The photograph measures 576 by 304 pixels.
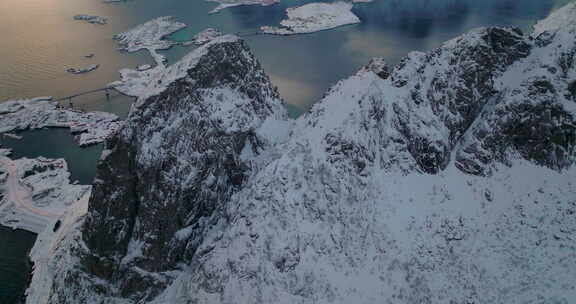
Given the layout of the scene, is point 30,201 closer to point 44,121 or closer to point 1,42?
point 44,121

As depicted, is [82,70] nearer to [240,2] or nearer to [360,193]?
[240,2]

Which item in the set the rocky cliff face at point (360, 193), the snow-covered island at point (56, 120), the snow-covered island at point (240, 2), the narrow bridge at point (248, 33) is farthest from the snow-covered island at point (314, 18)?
the rocky cliff face at point (360, 193)

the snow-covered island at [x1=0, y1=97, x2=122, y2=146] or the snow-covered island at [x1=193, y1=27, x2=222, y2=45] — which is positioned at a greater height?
the snow-covered island at [x1=193, y1=27, x2=222, y2=45]

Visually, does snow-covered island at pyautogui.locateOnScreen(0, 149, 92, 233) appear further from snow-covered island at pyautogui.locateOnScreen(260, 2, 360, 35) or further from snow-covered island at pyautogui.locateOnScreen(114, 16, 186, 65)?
snow-covered island at pyautogui.locateOnScreen(260, 2, 360, 35)

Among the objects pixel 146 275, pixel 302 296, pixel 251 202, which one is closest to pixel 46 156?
pixel 146 275

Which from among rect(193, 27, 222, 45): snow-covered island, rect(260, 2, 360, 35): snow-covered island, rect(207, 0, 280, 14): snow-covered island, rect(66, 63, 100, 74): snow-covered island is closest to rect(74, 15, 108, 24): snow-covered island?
rect(66, 63, 100, 74): snow-covered island

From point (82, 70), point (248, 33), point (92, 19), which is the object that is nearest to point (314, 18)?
point (248, 33)
